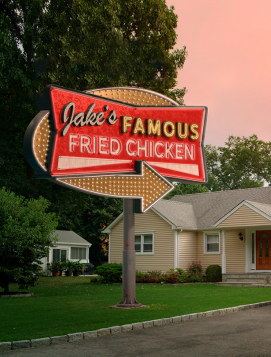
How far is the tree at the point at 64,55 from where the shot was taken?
2472cm

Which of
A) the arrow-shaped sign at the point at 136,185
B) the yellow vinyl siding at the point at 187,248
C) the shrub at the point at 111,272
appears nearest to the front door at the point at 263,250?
the yellow vinyl siding at the point at 187,248

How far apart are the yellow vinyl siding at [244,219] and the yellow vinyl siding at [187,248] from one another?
124 inches

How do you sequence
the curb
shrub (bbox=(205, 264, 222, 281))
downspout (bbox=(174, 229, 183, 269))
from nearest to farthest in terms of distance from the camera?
the curb → shrub (bbox=(205, 264, 222, 281)) → downspout (bbox=(174, 229, 183, 269))

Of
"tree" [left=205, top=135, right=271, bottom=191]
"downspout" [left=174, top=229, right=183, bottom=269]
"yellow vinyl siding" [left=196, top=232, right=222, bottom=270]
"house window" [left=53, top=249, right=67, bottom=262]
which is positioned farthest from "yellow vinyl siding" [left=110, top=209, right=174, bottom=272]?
"tree" [left=205, top=135, right=271, bottom=191]

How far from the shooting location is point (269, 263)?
1107 inches

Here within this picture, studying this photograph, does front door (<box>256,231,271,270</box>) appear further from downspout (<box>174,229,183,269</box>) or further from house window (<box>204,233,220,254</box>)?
downspout (<box>174,229,183,269</box>)

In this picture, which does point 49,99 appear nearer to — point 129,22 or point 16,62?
point 16,62

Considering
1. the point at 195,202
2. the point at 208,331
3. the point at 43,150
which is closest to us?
the point at 208,331

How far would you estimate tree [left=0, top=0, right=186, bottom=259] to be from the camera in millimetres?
24719

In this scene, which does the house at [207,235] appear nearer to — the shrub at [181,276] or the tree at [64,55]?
the shrub at [181,276]

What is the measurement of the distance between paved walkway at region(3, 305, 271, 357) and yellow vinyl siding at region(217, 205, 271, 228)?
16.2 metres

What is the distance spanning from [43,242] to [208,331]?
10.4 m

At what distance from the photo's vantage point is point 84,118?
45.7 feet

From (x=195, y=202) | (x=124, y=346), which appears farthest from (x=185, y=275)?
(x=124, y=346)
